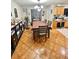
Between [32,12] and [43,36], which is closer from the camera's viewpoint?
[43,36]
